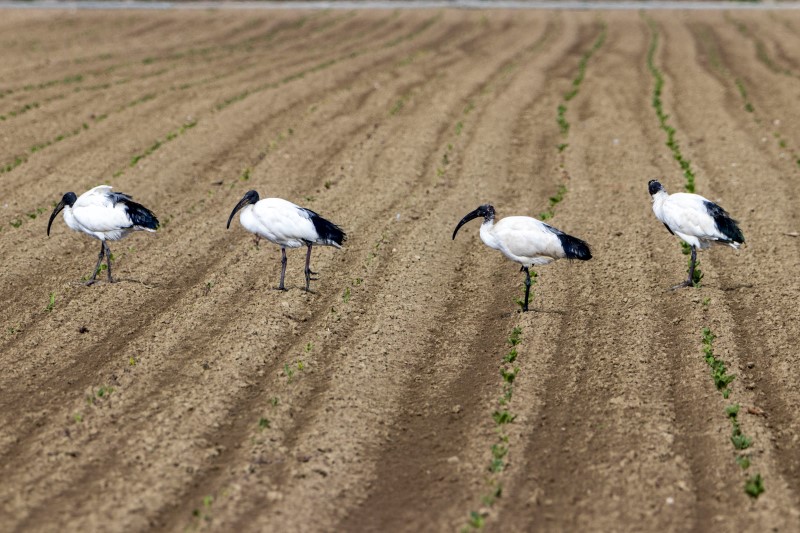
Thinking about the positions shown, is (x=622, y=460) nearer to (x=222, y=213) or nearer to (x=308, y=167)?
(x=222, y=213)

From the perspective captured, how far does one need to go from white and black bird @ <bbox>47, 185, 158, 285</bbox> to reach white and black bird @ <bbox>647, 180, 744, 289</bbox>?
7.70 metres

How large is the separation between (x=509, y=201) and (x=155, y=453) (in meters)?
10.7

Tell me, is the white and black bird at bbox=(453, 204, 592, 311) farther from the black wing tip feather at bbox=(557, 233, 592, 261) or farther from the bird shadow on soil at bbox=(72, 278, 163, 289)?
the bird shadow on soil at bbox=(72, 278, 163, 289)

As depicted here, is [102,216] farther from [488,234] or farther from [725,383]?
[725,383]

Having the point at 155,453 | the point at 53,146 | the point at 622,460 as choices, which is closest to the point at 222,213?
the point at 53,146

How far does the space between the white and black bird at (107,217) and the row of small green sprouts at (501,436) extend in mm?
5733

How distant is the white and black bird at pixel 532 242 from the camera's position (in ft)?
39.7

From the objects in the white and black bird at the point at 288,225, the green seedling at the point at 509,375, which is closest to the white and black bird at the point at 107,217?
the white and black bird at the point at 288,225

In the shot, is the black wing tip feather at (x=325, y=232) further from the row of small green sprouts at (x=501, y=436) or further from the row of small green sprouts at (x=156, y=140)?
the row of small green sprouts at (x=156, y=140)

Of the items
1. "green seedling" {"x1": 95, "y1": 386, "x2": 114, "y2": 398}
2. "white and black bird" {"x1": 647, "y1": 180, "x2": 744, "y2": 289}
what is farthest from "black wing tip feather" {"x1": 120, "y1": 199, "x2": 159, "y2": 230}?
"white and black bird" {"x1": 647, "y1": 180, "x2": 744, "y2": 289}

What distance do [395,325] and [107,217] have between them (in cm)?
471

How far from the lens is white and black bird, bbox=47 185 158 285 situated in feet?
43.3

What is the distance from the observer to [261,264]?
1444 centimetres

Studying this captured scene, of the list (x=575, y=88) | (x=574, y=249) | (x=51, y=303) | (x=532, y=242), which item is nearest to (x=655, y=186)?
(x=574, y=249)
